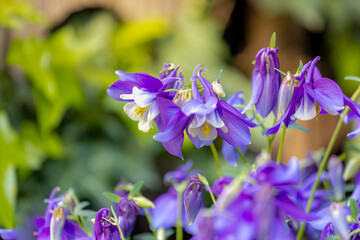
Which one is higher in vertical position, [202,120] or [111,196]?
[202,120]

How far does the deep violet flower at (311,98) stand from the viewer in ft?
1.28

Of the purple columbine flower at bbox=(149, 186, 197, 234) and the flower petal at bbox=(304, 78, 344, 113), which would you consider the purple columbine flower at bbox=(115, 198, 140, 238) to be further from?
the flower petal at bbox=(304, 78, 344, 113)

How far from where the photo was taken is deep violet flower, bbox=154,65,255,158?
0.37m

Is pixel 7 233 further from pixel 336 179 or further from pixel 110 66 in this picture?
pixel 110 66

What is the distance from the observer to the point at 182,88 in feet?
1.39

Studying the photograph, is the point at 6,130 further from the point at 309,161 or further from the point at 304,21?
the point at 304,21

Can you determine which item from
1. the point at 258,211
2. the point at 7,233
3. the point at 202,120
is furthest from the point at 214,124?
the point at 7,233

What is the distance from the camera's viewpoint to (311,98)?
15.8 inches

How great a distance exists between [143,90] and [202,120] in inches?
2.6

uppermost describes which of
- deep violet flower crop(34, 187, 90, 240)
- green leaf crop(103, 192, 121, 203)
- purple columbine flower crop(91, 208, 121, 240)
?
purple columbine flower crop(91, 208, 121, 240)

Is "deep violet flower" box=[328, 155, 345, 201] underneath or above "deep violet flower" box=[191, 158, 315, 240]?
underneath

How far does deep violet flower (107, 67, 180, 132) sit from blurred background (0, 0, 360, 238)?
2.53ft

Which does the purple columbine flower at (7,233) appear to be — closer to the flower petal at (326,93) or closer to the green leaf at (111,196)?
the green leaf at (111,196)

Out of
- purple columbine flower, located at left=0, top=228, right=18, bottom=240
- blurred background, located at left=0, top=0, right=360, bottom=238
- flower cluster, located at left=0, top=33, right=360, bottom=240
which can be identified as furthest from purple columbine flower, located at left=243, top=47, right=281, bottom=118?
blurred background, located at left=0, top=0, right=360, bottom=238
